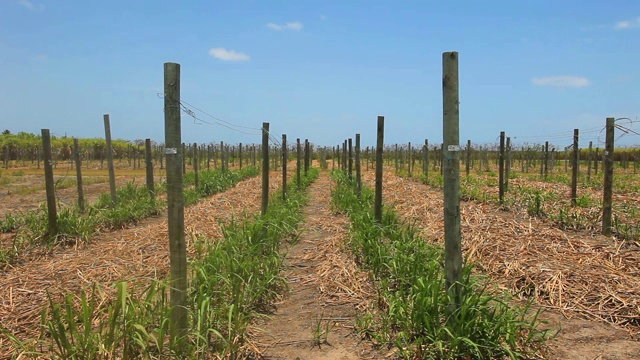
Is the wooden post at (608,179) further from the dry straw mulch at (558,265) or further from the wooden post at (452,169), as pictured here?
the wooden post at (452,169)

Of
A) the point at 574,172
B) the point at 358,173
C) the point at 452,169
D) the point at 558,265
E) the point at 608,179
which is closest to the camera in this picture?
the point at 452,169

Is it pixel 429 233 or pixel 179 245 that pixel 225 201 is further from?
pixel 179 245

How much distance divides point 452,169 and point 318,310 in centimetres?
192

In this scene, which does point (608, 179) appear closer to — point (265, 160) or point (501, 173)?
point (501, 173)

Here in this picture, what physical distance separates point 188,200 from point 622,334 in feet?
32.6

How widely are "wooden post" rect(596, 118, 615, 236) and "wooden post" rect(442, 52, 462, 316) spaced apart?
184 inches

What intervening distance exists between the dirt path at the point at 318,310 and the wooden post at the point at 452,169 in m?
0.80

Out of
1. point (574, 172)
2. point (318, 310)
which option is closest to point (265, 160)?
point (318, 310)

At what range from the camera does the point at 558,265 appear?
5215 mm

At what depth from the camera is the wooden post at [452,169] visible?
134 inches

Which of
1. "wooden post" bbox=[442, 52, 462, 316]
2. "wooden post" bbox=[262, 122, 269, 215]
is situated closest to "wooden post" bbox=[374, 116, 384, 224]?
"wooden post" bbox=[262, 122, 269, 215]

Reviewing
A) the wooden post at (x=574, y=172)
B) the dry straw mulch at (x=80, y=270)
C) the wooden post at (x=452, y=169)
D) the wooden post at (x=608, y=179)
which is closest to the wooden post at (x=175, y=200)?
the dry straw mulch at (x=80, y=270)

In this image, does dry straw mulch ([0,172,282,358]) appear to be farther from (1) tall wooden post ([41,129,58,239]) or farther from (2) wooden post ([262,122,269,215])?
(2) wooden post ([262,122,269,215])

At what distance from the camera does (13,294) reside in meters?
4.52
